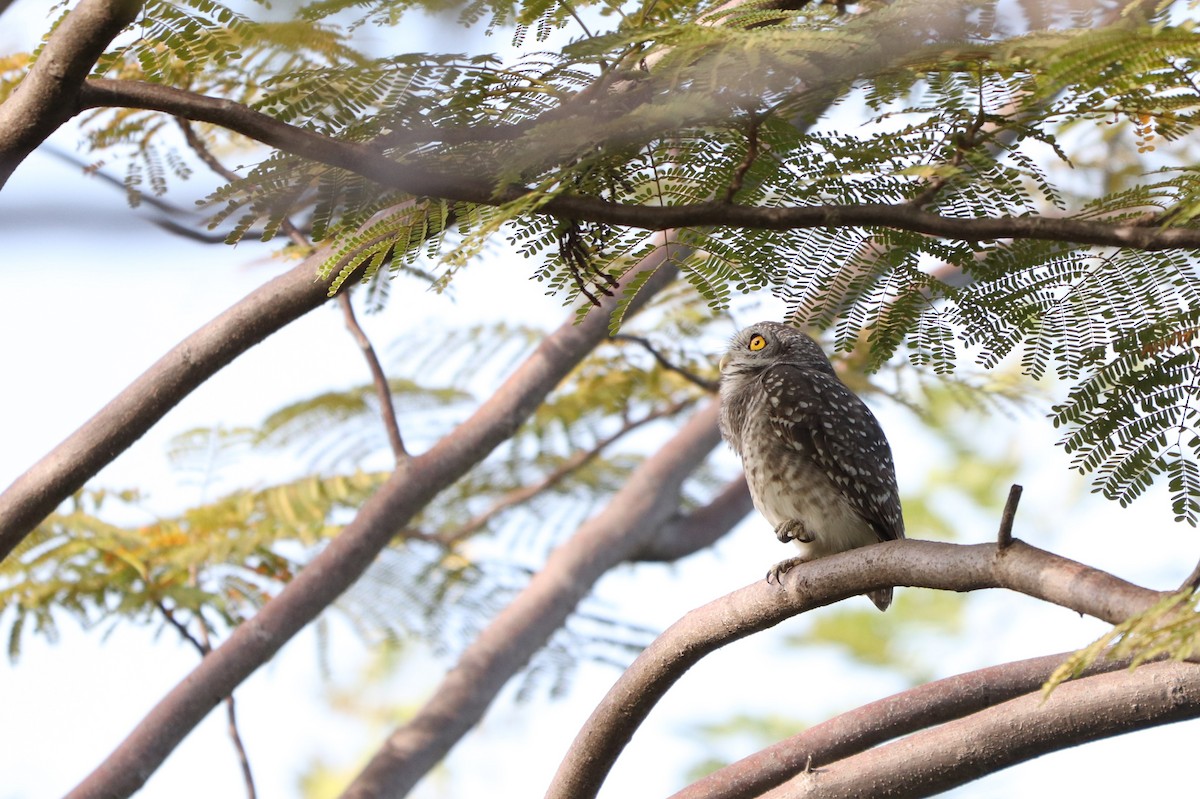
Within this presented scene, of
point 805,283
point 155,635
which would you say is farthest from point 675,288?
point 805,283

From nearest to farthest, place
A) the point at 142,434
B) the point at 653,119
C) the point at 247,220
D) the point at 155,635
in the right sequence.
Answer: the point at 653,119 < the point at 247,220 < the point at 142,434 < the point at 155,635

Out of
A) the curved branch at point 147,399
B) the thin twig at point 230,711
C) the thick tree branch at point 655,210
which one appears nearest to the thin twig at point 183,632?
the thin twig at point 230,711

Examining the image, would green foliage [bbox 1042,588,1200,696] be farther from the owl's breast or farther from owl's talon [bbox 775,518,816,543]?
owl's talon [bbox 775,518,816,543]

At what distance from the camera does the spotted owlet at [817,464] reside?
4664 mm

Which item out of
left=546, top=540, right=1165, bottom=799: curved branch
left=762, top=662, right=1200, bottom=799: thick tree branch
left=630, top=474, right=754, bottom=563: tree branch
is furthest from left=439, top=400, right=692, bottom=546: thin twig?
left=762, top=662, right=1200, bottom=799: thick tree branch

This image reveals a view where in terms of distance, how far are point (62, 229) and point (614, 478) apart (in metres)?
6.83

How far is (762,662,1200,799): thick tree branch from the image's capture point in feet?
9.52

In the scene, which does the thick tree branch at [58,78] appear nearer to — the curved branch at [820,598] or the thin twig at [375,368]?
the curved branch at [820,598]

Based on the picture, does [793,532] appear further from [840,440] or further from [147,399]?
[147,399]

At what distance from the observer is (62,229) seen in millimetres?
2086

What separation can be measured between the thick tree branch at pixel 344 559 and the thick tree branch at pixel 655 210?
173 centimetres

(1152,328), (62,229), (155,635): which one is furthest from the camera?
(155,635)

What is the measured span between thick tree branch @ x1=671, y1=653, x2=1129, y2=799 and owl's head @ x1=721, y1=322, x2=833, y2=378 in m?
1.97

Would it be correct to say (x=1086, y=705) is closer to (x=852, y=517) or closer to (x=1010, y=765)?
(x=1010, y=765)
